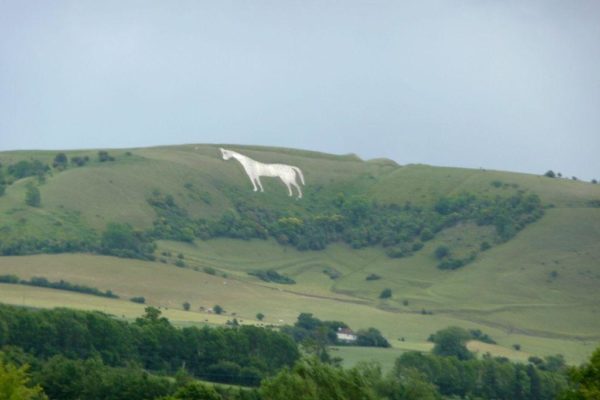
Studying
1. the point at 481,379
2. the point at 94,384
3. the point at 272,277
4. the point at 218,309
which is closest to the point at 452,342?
the point at 481,379

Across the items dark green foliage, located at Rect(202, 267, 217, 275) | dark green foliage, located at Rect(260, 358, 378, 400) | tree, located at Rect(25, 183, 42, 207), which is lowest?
dark green foliage, located at Rect(202, 267, 217, 275)

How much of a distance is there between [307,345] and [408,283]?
62.3 metres

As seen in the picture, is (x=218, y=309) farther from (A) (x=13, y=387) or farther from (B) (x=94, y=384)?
(A) (x=13, y=387)

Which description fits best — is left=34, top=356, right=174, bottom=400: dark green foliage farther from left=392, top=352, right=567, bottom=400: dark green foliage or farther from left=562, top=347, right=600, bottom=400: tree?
left=392, top=352, right=567, bottom=400: dark green foliage

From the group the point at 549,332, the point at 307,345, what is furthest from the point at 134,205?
the point at 307,345

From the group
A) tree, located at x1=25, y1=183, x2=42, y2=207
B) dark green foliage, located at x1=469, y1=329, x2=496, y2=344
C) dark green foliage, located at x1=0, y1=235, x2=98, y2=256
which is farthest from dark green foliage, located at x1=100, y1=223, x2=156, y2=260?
dark green foliage, located at x1=469, y1=329, x2=496, y2=344

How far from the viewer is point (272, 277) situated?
181625 mm

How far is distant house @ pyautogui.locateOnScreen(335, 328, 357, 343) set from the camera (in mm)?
139625

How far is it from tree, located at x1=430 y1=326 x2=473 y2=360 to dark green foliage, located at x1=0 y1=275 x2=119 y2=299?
107 feet

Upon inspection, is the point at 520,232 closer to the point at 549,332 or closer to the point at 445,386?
the point at 549,332

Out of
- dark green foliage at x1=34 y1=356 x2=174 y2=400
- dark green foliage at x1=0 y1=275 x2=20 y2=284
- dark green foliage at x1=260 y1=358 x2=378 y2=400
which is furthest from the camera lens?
dark green foliage at x1=0 y1=275 x2=20 y2=284

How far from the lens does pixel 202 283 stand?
16512cm

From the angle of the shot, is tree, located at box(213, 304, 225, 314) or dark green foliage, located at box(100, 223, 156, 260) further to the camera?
dark green foliage, located at box(100, 223, 156, 260)

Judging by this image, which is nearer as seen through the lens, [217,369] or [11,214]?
[217,369]
